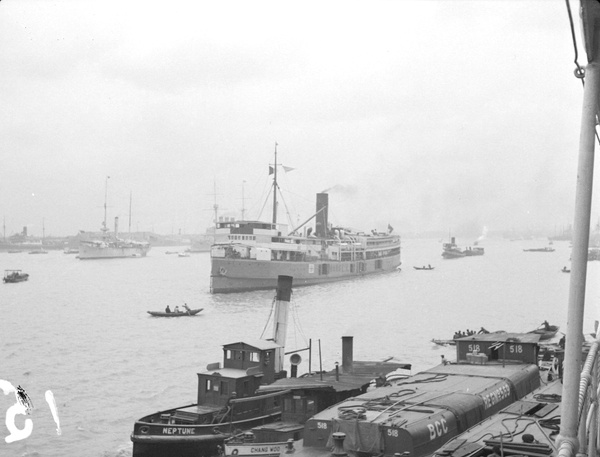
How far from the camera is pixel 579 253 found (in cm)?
371

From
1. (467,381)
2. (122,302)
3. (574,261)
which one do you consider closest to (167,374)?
(467,381)

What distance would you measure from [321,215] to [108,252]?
6634 cm

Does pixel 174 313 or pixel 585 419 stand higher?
pixel 585 419

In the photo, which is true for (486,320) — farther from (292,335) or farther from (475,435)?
(475,435)

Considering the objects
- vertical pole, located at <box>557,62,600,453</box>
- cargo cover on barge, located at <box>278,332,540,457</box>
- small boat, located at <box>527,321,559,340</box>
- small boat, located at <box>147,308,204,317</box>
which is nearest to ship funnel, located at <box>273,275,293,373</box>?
cargo cover on barge, located at <box>278,332,540,457</box>

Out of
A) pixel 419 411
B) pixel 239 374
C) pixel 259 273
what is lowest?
pixel 239 374

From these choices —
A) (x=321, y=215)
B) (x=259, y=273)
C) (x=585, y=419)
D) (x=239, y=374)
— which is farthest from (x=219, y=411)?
(x=321, y=215)

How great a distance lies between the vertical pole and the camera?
3576 mm

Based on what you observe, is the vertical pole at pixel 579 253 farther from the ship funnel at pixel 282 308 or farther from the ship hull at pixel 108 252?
the ship hull at pixel 108 252

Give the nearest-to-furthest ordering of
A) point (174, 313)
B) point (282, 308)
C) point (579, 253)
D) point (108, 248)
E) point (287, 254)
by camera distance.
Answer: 1. point (579, 253)
2. point (282, 308)
3. point (174, 313)
4. point (287, 254)
5. point (108, 248)

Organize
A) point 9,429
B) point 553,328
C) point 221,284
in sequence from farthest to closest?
point 221,284
point 553,328
point 9,429

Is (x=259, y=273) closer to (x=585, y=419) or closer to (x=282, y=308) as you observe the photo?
(x=282, y=308)

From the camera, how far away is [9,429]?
2002cm

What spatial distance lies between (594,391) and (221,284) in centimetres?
6088
